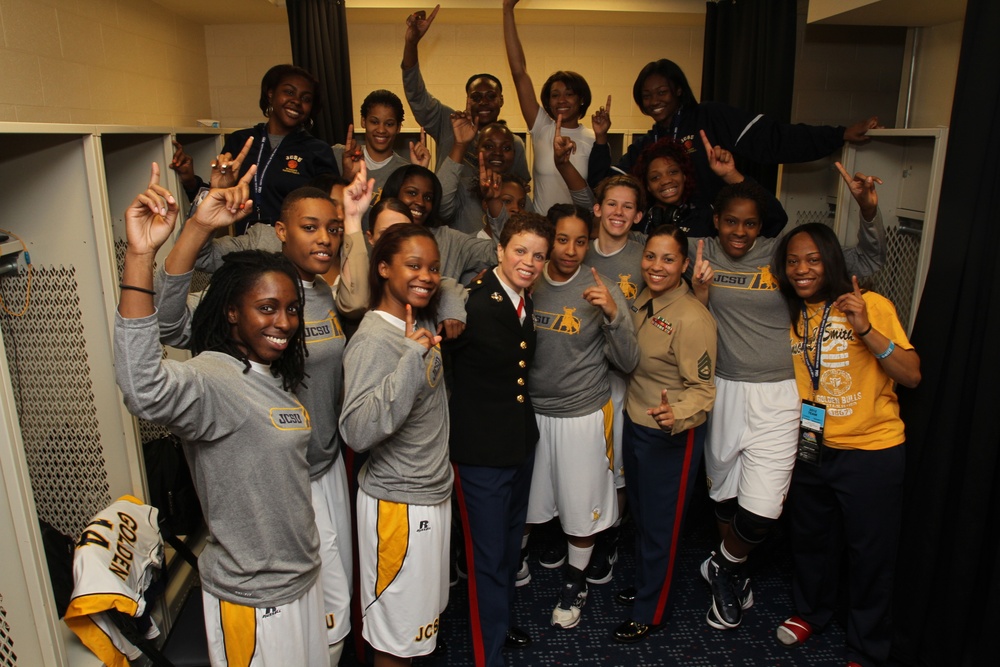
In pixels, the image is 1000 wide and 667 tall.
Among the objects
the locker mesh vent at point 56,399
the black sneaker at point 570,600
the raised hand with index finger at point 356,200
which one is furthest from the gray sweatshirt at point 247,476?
the black sneaker at point 570,600

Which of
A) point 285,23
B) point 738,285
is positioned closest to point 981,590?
point 738,285

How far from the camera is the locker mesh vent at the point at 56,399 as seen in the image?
6.94 ft

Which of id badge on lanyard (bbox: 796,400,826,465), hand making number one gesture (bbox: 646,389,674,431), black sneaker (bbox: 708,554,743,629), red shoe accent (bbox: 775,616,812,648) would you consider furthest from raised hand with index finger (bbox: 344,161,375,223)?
red shoe accent (bbox: 775,616,812,648)

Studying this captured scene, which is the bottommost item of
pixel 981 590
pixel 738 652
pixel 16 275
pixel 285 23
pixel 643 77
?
pixel 738 652

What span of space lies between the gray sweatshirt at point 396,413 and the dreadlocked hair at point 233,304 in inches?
7.4

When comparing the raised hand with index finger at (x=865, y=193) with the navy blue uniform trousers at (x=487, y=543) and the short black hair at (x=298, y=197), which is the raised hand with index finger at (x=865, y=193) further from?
the short black hair at (x=298, y=197)

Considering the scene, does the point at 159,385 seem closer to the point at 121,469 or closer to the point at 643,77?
the point at 121,469

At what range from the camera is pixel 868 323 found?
2174mm

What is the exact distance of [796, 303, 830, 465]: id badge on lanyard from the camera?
2.37 meters

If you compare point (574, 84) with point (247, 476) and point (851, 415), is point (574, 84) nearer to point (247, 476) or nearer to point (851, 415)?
point (851, 415)

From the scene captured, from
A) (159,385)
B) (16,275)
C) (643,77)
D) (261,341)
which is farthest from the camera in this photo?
(643,77)

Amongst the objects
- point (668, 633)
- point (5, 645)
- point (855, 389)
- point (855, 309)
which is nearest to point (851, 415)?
point (855, 389)

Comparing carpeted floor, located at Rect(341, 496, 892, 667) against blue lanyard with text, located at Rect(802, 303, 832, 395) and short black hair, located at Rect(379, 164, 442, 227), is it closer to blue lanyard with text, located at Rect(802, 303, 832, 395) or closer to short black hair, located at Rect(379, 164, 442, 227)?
blue lanyard with text, located at Rect(802, 303, 832, 395)

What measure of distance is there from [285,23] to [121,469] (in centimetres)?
325
